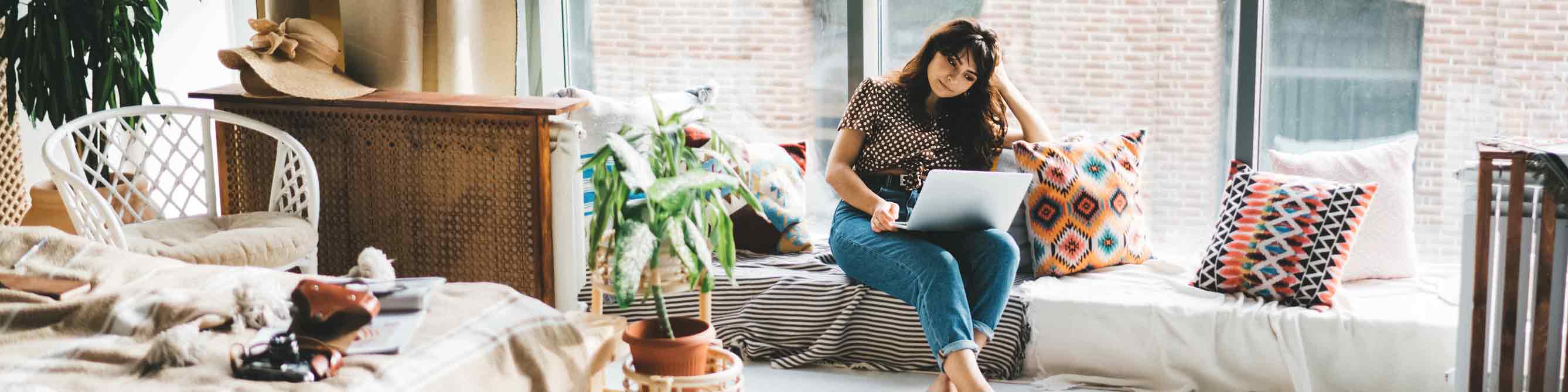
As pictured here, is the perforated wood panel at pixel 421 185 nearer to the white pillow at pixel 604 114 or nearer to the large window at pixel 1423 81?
the white pillow at pixel 604 114

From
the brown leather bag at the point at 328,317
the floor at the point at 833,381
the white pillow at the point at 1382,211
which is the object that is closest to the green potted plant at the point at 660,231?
the brown leather bag at the point at 328,317

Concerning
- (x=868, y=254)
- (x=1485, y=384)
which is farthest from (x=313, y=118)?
(x=1485, y=384)

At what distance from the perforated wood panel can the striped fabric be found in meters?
0.28

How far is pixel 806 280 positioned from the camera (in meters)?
3.18

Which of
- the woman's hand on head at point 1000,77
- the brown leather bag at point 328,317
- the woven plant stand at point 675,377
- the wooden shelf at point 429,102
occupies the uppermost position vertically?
the woman's hand on head at point 1000,77

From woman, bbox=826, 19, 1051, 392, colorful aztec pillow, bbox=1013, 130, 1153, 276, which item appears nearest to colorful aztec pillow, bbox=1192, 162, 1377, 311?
colorful aztec pillow, bbox=1013, 130, 1153, 276

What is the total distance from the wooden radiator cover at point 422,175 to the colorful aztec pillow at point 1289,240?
1604 mm

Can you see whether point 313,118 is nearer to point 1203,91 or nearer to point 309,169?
point 309,169

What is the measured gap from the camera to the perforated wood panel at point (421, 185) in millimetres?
3012

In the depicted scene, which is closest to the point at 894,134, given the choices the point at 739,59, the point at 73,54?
the point at 739,59

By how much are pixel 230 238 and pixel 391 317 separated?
1.02 m

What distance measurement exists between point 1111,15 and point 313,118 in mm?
2123

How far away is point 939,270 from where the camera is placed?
2725 mm

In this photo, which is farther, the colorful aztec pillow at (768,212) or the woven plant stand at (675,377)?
the colorful aztec pillow at (768,212)
